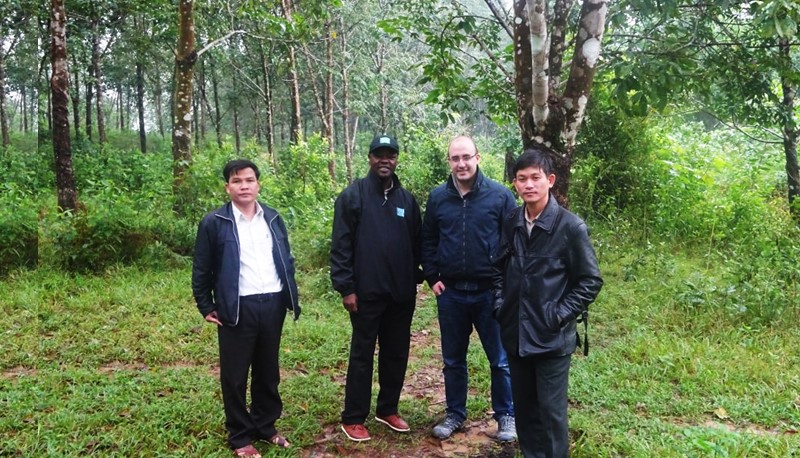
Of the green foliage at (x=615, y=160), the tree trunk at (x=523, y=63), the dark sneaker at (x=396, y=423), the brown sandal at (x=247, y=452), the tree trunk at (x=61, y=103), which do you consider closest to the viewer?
the brown sandal at (x=247, y=452)

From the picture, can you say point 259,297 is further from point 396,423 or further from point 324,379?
point 324,379

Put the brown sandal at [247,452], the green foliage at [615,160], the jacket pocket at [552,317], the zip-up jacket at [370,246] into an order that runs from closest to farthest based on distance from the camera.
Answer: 1. the jacket pocket at [552,317]
2. the brown sandal at [247,452]
3. the zip-up jacket at [370,246]
4. the green foliage at [615,160]

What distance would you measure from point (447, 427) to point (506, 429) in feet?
1.28

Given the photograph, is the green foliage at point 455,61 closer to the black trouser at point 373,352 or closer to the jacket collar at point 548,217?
the black trouser at point 373,352

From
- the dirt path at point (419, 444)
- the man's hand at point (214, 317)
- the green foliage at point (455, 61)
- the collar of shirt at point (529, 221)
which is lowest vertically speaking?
the dirt path at point (419, 444)

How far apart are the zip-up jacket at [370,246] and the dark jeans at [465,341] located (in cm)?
30

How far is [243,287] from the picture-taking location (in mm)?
3268

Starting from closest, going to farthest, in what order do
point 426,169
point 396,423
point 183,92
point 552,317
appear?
point 552,317
point 396,423
point 183,92
point 426,169

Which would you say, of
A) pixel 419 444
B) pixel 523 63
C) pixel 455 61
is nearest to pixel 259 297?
pixel 419 444

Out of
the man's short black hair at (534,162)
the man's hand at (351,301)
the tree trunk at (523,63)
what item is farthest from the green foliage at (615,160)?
the man's short black hair at (534,162)

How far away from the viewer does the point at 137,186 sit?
1380 centimetres

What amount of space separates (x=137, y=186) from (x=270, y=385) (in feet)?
39.4


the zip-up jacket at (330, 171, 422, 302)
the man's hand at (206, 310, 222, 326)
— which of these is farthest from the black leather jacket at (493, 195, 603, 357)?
the man's hand at (206, 310, 222, 326)

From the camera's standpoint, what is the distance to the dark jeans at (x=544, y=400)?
2783 mm
